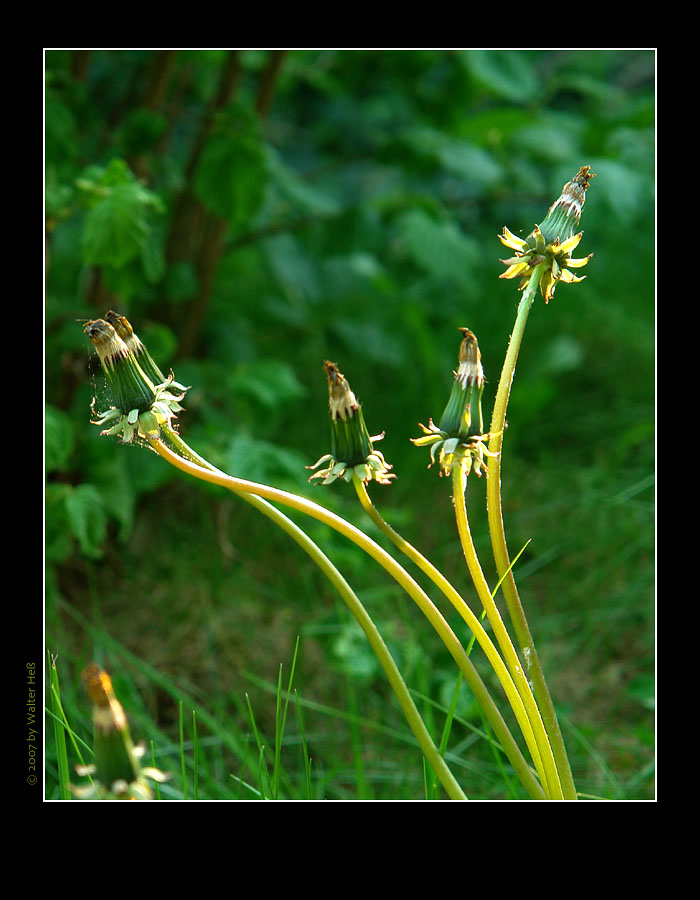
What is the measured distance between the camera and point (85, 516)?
1.21 metres

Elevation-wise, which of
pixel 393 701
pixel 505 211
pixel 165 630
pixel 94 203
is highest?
pixel 505 211

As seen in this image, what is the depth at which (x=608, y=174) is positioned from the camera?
60.9 inches

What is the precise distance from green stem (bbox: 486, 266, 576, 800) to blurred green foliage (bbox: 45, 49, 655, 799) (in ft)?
1.41

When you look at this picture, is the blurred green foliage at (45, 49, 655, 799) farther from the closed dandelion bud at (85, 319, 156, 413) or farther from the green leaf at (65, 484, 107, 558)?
the closed dandelion bud at (85, 319, 156, 413)

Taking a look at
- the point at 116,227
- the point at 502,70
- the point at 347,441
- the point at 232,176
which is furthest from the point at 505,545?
the point at 502,70

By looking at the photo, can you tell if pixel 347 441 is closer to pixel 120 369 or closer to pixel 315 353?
pixel 120 369

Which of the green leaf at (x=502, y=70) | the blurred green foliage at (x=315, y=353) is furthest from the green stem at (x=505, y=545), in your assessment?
the green leaf at (x=502, y=70)

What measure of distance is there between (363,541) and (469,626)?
0.42 feet

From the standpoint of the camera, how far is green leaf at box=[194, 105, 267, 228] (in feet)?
4.55

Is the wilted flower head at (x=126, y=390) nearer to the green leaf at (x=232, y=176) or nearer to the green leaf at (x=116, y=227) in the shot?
the green leaf at (x=116, y=227)

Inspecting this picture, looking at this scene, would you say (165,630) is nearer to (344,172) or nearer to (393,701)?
(393,701)

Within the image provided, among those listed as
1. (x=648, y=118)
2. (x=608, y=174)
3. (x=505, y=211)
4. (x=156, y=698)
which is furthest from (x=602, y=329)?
(x=156, y=698)

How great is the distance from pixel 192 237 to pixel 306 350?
0.51 m

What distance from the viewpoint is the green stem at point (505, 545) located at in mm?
629
